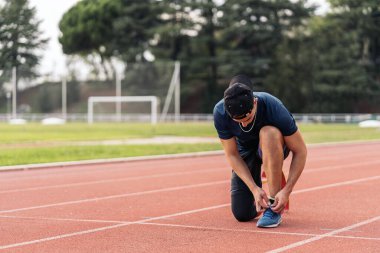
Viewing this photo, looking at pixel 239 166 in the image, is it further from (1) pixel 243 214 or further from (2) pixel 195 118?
(2) pixel 195 118

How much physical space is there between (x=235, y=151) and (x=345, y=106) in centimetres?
6060

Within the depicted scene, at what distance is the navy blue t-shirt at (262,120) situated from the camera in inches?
265

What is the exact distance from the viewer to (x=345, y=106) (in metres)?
66.4

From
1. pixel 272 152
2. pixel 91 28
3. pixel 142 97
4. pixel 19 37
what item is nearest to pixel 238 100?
pixel 272 152

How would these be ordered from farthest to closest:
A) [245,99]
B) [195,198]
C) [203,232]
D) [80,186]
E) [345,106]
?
[345,106]
[80,186]
[195,198]
[203,232]
[245,99]

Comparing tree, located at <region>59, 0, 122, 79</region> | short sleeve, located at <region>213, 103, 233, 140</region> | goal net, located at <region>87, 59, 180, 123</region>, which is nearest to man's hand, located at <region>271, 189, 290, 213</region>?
short sleeve, located at <region>213, 103, 233, 140</region>

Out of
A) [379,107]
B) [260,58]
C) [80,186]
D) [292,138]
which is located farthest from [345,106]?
[292,138]

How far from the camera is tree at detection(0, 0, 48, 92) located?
6894 cm

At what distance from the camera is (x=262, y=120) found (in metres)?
6.76

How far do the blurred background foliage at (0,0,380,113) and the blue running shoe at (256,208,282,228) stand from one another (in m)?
55.6

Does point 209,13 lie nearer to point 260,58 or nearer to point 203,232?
point 260,58

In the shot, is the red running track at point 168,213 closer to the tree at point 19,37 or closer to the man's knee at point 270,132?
the man's knee at point 270,132

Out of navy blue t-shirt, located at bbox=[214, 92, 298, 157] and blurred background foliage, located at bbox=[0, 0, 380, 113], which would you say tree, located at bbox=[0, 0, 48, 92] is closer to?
blurred background foliage, located at bbox=[0, 0, 380, 113]

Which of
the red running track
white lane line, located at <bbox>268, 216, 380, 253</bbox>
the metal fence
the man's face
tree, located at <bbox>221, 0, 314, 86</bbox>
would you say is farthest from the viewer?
tree, located at <bbox>221, 0, 314, 86</bbox>
